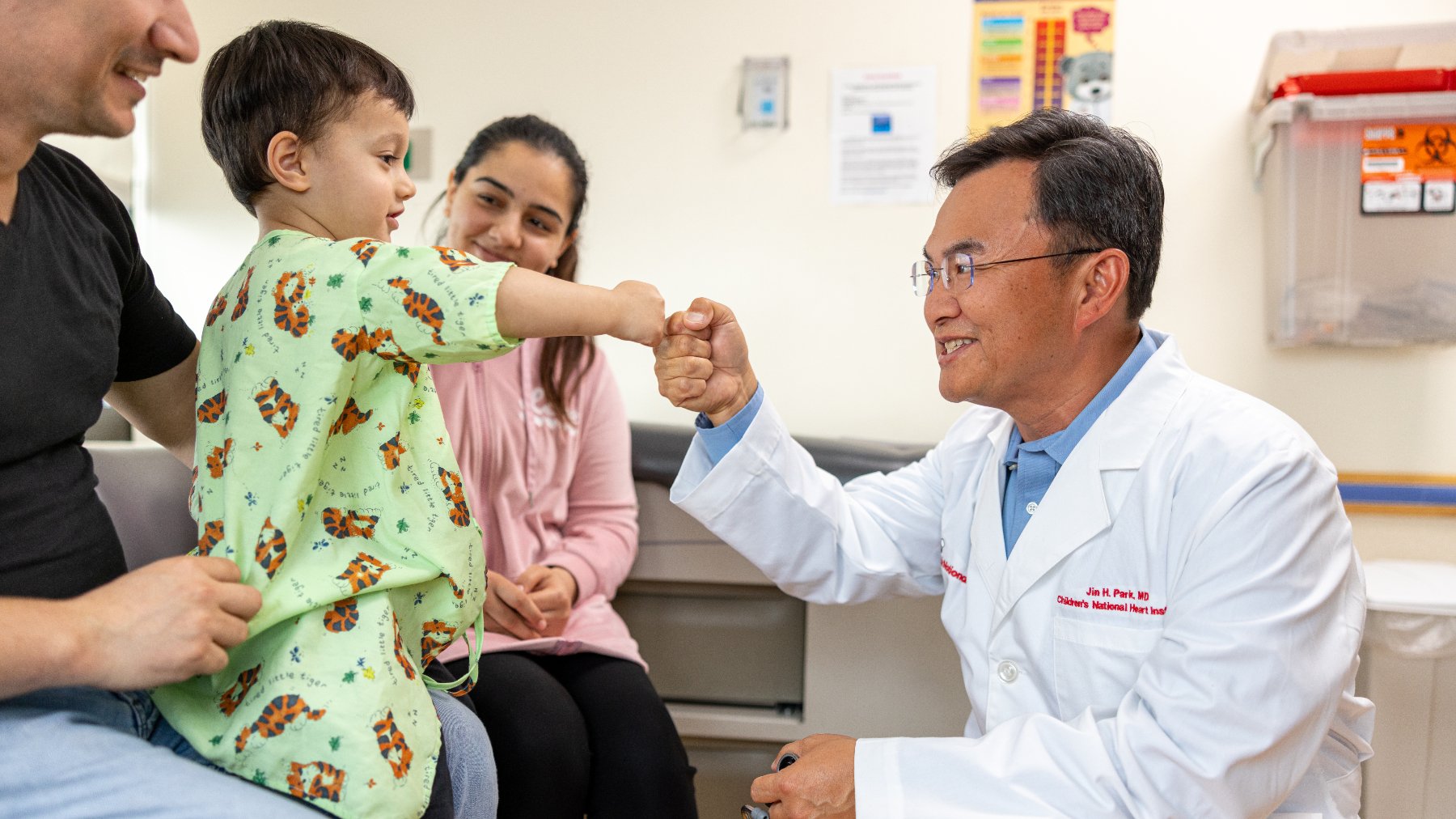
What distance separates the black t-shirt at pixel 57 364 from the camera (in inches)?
32.2

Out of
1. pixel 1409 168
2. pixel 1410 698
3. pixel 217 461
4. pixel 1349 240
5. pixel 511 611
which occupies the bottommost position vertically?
pixel 1410 698

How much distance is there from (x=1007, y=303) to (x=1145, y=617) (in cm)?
37

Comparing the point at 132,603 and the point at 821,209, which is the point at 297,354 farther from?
the point at 821,209

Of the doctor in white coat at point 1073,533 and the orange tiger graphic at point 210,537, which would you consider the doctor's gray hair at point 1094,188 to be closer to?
Result: the doctor in white coat at point 1073,533

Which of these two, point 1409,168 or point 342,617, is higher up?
point 1409,168

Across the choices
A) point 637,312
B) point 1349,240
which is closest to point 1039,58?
point 1349,240

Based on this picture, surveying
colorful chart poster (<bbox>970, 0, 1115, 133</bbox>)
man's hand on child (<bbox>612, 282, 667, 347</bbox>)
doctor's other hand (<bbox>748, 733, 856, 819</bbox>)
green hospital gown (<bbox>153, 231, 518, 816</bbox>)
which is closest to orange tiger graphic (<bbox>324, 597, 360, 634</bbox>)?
green hospital gown (<bbox>153, 231, 518, 816</bbox>)

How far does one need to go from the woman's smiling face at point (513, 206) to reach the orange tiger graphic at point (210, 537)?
0.73 m

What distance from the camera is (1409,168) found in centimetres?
170

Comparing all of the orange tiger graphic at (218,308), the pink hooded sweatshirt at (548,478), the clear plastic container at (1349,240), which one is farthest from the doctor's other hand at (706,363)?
the clear plastic container at (1349,240)

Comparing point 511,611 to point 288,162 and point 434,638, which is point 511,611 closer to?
point 434,638

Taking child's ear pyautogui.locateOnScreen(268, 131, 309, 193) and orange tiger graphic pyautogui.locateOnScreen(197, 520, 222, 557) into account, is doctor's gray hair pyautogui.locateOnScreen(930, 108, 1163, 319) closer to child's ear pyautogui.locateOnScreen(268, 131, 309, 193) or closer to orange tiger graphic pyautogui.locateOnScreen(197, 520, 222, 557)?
child's ear pyautogui.locateOnScreen(268, 131, 309, 193)

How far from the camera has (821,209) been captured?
2.01 metres


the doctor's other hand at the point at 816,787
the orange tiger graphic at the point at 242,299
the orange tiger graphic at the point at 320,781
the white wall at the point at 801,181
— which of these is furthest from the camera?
the white wall at the point at 801,181
